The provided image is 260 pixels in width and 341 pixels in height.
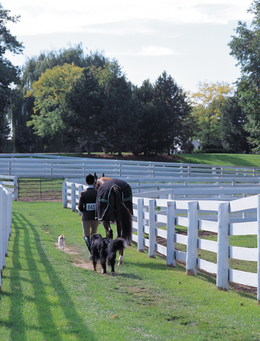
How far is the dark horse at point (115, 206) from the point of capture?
724cm

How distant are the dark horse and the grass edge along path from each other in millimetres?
706

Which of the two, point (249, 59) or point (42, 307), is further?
point (249, 59)

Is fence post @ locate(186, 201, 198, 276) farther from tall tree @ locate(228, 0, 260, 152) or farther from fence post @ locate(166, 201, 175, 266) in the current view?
tall tree @ locate(228, 0, 260, 152)

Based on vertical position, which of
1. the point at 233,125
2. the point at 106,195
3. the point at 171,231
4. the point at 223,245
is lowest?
the point at 171,231

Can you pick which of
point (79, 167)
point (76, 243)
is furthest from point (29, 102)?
point (76, 243)

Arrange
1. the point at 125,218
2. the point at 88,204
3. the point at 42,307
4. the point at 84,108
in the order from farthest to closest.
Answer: the point at 84,108
the point at 88,204
the point at 125,218
the point at 42,307

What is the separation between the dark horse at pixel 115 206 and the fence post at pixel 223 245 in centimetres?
216

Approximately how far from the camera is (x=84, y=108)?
40406 millimetres

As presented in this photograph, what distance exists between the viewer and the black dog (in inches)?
251

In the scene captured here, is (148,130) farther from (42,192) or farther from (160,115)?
(42,192)

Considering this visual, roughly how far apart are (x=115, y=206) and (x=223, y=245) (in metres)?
2.47

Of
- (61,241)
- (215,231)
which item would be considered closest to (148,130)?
(61,241)

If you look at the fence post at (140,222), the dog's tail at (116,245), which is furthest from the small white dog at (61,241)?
the dog's tail at (116,245)

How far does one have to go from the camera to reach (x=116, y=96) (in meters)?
43.3
